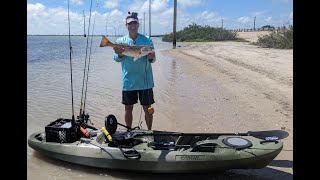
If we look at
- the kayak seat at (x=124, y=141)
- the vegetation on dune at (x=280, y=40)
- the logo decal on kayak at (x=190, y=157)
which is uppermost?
the vegetation on dune at (x=280, y=40)

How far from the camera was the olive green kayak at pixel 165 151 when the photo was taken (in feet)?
15.4

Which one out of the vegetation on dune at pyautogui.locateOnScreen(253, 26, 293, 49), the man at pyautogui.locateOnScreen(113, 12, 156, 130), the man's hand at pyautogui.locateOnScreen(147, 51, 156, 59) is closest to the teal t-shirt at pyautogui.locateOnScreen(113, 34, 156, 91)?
the man at pyautogui.locateOnScreen(113, 12, 156, 130)

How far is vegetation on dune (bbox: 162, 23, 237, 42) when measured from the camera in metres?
54.0

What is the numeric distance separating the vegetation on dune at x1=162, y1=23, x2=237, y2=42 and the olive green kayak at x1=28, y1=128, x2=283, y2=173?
1923 inches

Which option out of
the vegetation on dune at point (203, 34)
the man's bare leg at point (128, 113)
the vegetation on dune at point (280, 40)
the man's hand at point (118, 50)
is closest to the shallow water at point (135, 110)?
the man's bare leg at point (128, 113)

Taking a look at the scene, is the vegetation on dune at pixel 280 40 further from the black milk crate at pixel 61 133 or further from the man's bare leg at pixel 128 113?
the black milk crate at pixel 61 133

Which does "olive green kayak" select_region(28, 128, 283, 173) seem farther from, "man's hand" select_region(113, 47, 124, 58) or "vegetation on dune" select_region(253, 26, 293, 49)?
"vegetation on dune" select_region(253, 26, 293, 49)

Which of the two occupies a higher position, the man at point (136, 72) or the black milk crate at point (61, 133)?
the man at point (136, 72)

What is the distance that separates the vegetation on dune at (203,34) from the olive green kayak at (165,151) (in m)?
48.9

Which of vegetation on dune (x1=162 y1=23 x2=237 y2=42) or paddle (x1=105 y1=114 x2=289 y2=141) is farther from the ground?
vegetation on dune (x1=162 y1=23 x2=237 y2=42)

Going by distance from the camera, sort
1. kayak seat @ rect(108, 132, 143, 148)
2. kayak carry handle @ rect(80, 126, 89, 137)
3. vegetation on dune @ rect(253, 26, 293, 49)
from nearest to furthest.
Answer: kayak seat @ rect(108, 132, 143, 148) < kayak carry handle @ rect(80, 126, 89, 137) < vegetation on dune @ rect(253, 26, 293, 49)

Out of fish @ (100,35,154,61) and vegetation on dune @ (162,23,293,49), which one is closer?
fish @ (100,35,154,61)
